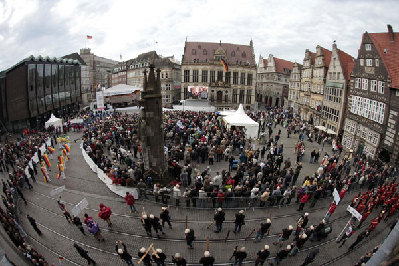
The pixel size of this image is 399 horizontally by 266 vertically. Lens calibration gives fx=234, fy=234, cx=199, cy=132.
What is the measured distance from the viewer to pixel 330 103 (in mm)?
35062

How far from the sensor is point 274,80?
66.4m

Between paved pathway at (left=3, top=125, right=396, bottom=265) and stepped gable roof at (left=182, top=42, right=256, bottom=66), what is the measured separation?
48517 millimetres

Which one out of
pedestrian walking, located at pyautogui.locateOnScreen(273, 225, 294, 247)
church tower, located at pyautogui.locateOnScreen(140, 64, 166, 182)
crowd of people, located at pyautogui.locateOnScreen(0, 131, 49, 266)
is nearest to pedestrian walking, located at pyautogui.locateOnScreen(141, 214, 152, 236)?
crowd of people, located at pyautogui.locateOnScreen(0, 131, 49, 266)

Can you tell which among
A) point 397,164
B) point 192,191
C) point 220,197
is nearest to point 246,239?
point 220,197

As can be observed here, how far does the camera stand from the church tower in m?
13.6

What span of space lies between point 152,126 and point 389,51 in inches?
996

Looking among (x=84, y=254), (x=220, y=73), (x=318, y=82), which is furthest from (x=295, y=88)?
(x=84, y=254)

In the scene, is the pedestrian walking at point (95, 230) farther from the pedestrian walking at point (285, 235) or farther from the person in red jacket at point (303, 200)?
the person in red jacket at point (303, 200)

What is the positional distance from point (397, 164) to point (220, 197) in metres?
18.2

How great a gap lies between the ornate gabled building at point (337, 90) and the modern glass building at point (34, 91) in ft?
149

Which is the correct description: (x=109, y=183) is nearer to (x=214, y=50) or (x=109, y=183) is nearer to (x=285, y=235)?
(x=285, y=235)

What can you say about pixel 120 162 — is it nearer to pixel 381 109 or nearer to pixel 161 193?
pixel 161 193

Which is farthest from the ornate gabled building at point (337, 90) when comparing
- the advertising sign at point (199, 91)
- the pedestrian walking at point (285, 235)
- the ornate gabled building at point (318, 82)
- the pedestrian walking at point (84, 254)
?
the pedestrian walking at point (84, 254)

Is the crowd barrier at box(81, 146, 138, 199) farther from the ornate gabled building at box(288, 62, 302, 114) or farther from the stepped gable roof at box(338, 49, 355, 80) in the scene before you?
the ornate gabled building at box(288, 62, 302, 114)
